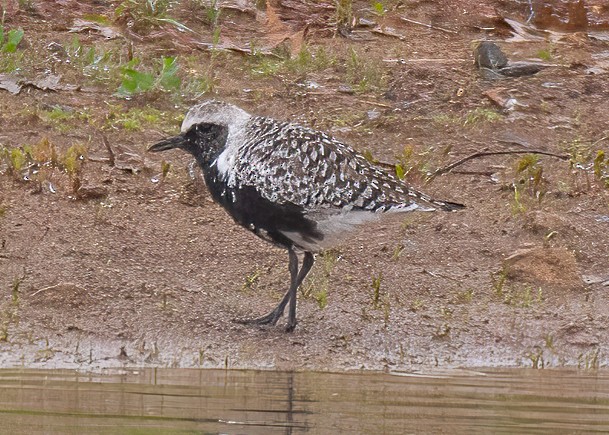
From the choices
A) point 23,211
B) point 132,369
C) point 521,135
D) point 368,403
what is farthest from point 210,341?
point 521,135

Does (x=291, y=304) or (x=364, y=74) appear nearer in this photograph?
(x=291, y=304)

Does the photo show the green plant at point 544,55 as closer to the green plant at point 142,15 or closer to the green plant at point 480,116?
the green plant at point 480,116

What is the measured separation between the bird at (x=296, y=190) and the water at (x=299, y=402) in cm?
107

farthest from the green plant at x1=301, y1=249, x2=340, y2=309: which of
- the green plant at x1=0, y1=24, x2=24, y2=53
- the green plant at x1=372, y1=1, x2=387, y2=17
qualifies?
the green plant at x1=372, y1=1, x2=387, y2=17

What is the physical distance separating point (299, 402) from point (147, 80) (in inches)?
214

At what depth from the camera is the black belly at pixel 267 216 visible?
8.68 metres

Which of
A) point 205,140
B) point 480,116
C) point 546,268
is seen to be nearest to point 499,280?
point 546,268

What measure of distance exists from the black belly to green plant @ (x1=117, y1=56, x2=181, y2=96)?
3.35m

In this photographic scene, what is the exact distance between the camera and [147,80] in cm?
1200

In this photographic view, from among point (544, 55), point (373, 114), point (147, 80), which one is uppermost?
point (544, 55)

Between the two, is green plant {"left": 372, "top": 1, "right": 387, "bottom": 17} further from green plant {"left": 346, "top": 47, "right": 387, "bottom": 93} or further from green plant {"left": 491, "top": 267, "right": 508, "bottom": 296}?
green plant {"left": 491, "top": 267, "right": 508, "bottom": 296}

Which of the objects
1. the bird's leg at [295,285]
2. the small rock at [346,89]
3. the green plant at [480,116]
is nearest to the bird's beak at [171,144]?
the bird's leg at [295,285]

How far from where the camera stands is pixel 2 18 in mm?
12852

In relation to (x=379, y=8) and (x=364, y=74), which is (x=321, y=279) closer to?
(x=364, y=74)
